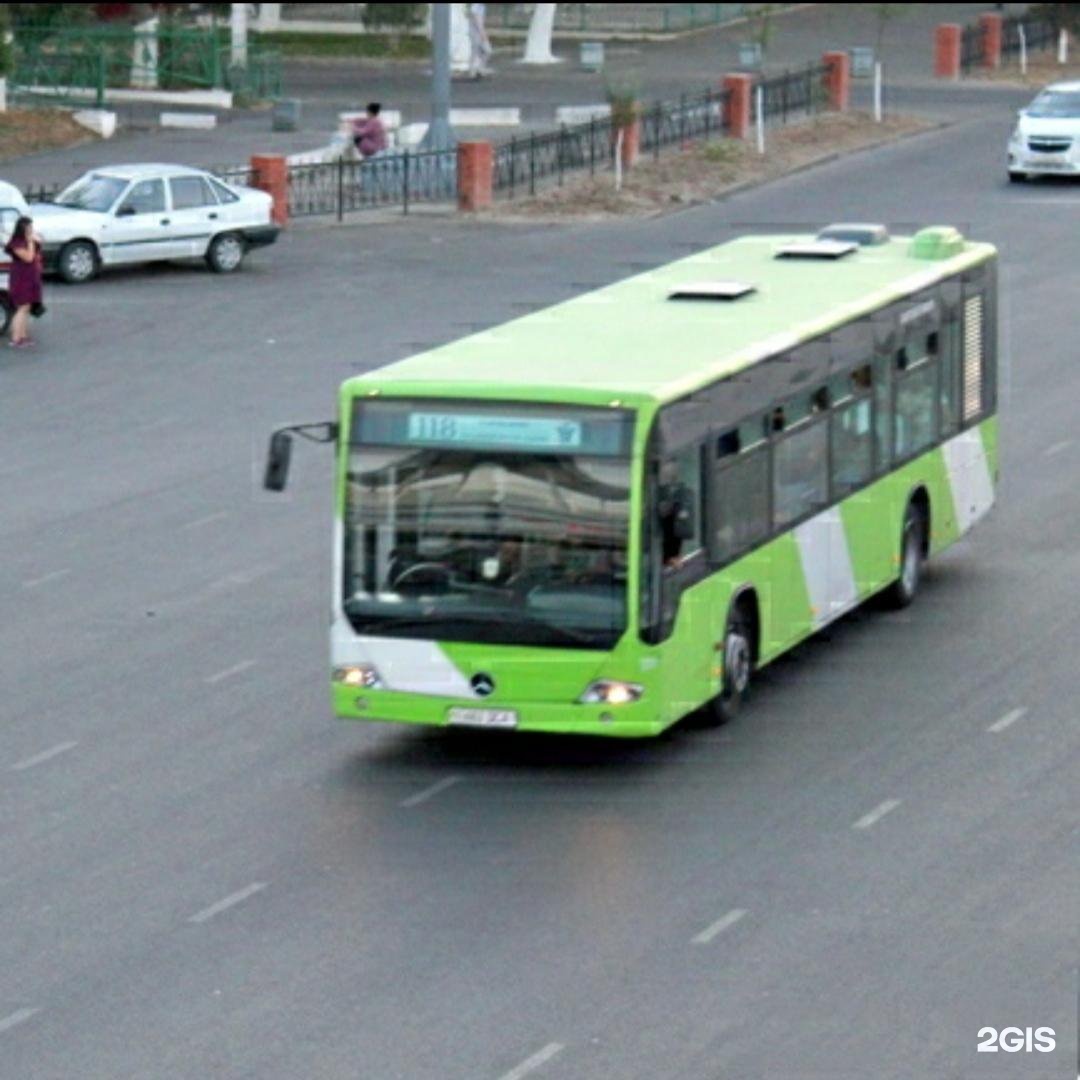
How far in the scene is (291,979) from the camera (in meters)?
14.0

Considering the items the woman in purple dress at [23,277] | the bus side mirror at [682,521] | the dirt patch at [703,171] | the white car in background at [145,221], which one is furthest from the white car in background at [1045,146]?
the bus side mirror at [682,521]

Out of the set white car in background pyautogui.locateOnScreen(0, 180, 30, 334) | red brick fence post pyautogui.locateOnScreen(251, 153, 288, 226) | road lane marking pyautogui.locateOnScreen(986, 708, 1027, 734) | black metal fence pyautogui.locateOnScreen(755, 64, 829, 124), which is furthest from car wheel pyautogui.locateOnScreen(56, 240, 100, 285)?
road lane marking pyautogui.locateOnScreen(986, 708, 1027, 734)

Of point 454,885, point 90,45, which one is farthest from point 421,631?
point 90,45

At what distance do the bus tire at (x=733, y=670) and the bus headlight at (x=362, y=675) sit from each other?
213 cm

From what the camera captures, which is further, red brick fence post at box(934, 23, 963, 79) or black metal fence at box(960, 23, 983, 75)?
black metal fence at box(960, 23, 983, 75)

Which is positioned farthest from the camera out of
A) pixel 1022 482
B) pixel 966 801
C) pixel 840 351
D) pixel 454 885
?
pixel 1022 482

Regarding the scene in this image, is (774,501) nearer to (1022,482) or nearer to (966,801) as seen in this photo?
(966,801)

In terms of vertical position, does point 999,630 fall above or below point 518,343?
below

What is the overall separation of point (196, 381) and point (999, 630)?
12418mm

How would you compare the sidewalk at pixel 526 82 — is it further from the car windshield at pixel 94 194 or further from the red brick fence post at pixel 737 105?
the car windshield at pixel 94 194

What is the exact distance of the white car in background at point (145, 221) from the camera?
3750 centimetres

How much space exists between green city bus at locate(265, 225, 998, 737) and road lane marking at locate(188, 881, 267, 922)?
2.22 m

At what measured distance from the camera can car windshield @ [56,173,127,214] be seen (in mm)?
37906

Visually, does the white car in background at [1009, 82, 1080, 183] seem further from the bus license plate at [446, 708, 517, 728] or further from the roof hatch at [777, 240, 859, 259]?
the bus license plate at [446, 708, 517, 728]
